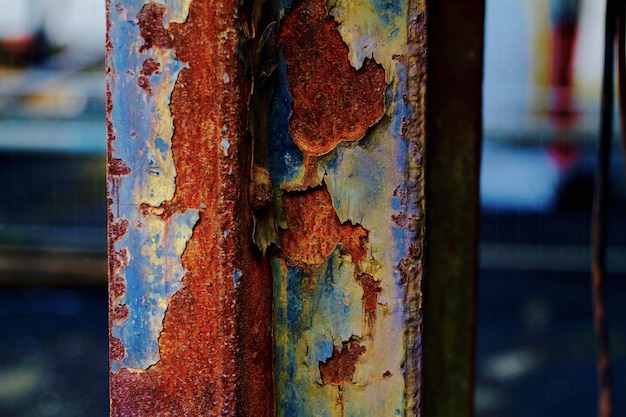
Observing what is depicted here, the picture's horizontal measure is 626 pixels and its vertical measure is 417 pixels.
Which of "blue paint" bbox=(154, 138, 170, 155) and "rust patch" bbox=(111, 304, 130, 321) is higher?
"blue paint" bbox=(154, 138, 170, 155)

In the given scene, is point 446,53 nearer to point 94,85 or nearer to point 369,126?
point 369,126

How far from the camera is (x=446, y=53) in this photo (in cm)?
67

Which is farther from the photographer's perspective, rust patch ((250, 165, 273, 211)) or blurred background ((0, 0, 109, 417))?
blurred background ((0, 0, 109, 417))

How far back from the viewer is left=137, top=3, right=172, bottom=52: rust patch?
427 millimetres

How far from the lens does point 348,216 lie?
47 cm

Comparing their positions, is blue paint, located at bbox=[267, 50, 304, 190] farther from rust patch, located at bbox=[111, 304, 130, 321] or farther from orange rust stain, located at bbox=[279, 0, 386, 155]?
rust patch, located at bbox=[111, 304, 130, 321]

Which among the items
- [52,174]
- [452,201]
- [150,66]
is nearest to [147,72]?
[150,66]

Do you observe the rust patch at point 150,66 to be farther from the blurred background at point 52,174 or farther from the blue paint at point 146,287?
the blurred background at point 52,174

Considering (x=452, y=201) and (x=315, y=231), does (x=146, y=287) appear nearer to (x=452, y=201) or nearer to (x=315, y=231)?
(x=315, y=231)

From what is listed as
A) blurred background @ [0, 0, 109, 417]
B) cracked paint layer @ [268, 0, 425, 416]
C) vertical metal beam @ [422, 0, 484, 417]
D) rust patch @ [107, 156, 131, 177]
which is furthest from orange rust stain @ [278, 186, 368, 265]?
blurred background @ [0, 0, 109, 417]

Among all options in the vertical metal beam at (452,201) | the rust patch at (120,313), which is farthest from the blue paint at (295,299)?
the vertical metal beam at (452,201)

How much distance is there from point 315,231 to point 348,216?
0.08ft

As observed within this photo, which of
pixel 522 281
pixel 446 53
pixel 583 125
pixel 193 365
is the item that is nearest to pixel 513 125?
pixel 583 125

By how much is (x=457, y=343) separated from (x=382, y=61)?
1.14ft
